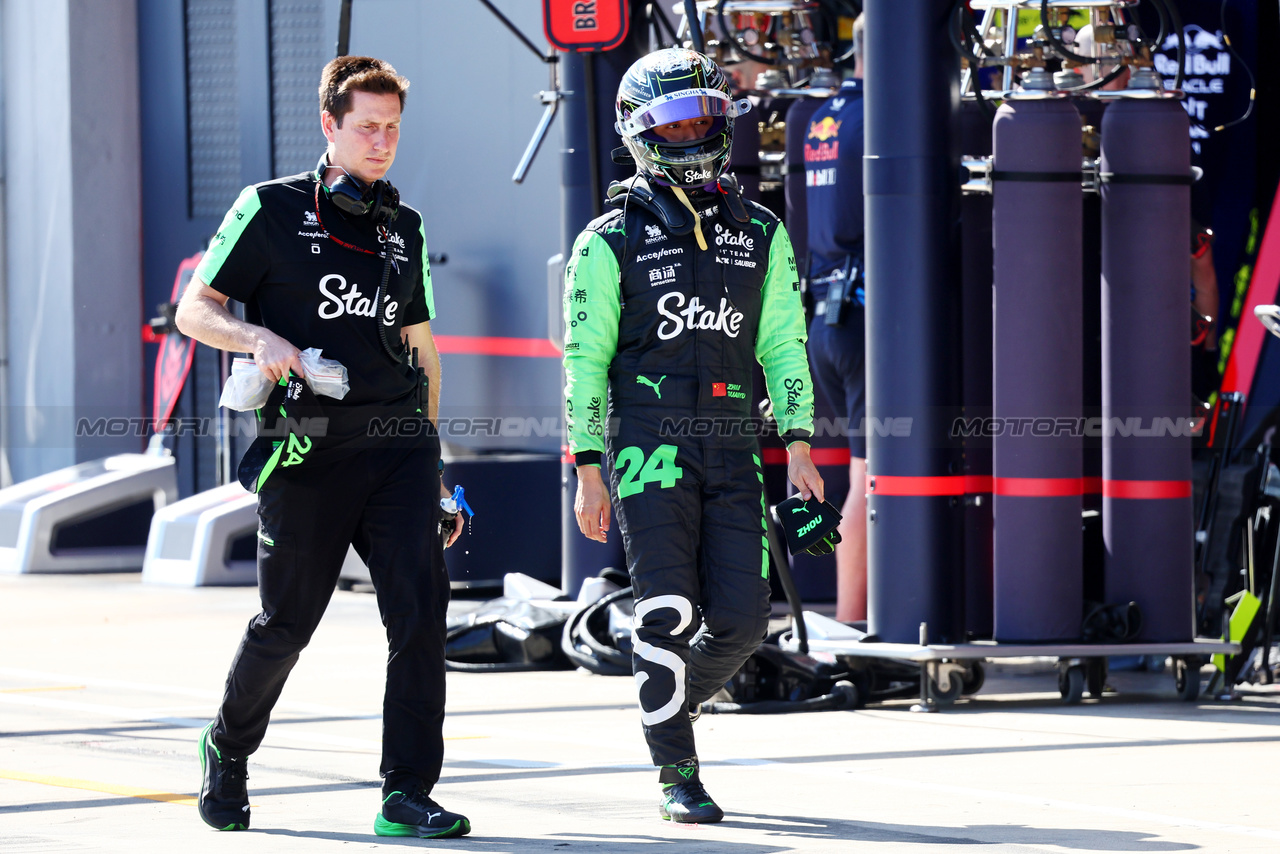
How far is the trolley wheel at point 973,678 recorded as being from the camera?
24.4 ft

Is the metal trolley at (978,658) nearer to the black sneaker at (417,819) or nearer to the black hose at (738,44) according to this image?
the black sneaker at (417,819)

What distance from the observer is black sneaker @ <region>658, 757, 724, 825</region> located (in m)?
4.82

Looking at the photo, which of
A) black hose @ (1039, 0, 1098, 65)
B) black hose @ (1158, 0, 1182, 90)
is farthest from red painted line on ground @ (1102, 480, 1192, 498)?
black hose @ (1039, 0, 1098, 65)

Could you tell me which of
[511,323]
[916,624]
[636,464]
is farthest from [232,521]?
[636,464]

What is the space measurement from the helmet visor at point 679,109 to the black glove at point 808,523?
1.07 meters

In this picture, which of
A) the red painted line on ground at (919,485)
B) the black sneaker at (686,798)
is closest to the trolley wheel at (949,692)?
the red painted line on ground at (919,485)

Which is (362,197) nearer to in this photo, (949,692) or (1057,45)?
(1057,45)

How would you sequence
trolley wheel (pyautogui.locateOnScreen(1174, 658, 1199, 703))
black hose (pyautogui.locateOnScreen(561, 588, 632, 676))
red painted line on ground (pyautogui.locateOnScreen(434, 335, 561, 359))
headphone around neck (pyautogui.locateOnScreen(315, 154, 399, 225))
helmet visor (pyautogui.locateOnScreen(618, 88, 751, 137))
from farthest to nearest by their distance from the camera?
red painted line on ground (pyautogui.locateOnScreen(434, 335, 561, 359)) < black hose (pyautogui.locateOnScreen(561, 588, 632, 676)) < trolley wheel (pyautogui.locateOnScreen(1174, 658, 1199, 703)) < helmet visor (pyautogui.locateOnScreen(618, 88, 751, 137)) < headphone around neck (pyautogui.locateOnScreen(315, 154, 399, 225))

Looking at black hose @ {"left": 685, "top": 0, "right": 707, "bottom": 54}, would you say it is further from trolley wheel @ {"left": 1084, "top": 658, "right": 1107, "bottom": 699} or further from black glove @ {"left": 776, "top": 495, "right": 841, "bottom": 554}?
black glove @ {"left": 776, "top": 495, "right": 841, "bottom": 554}

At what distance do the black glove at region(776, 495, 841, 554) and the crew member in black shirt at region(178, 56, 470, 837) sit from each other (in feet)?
3.21

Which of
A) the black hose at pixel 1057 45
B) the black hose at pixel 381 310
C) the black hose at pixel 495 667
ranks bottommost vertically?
the black hose at pixel 495 667

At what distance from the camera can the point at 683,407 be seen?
5098mm

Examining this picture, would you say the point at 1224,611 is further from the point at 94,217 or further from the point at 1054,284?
the point at 94,217

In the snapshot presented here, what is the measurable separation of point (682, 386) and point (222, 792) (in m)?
1.58
